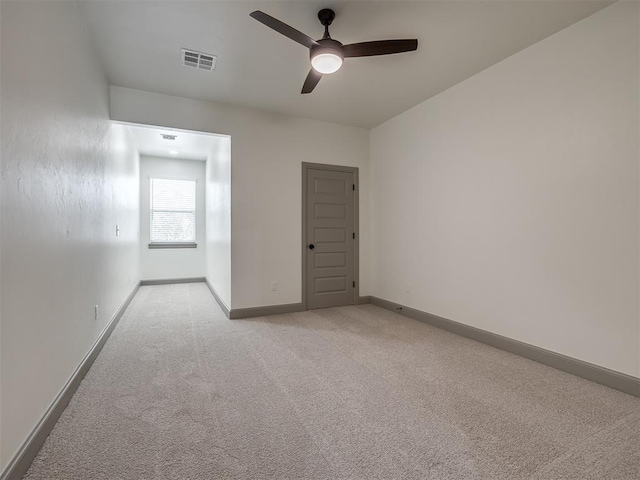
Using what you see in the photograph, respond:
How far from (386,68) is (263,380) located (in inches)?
124

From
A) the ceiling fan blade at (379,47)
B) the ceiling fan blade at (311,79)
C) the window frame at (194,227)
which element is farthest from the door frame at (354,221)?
the window frame at (194,227)

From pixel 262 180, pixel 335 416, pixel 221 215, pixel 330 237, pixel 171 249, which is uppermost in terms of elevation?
pixel 262 180

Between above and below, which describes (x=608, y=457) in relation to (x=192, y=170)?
below

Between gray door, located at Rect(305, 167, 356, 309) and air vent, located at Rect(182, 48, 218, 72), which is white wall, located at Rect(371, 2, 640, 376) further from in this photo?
air vent, located at Rect(182, 48, 218, 72)

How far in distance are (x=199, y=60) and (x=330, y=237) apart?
2.77 m

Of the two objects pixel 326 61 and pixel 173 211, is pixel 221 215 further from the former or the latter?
pixel 326 61

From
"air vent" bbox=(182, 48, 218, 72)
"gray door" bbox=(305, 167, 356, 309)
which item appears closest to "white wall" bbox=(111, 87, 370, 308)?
"gray door" bbox=(305, 167, 356, 309)

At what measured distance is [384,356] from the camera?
2.78m

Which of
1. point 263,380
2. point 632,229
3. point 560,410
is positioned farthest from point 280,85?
point 560,410

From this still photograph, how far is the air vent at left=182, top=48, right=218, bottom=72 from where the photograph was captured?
9.31 feet

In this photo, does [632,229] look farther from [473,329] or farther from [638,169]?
[473,329]

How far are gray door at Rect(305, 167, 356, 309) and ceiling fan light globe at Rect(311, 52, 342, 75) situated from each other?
6.93 feet

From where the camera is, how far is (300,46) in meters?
2.73

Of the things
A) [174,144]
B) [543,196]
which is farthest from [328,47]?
[174,144]
